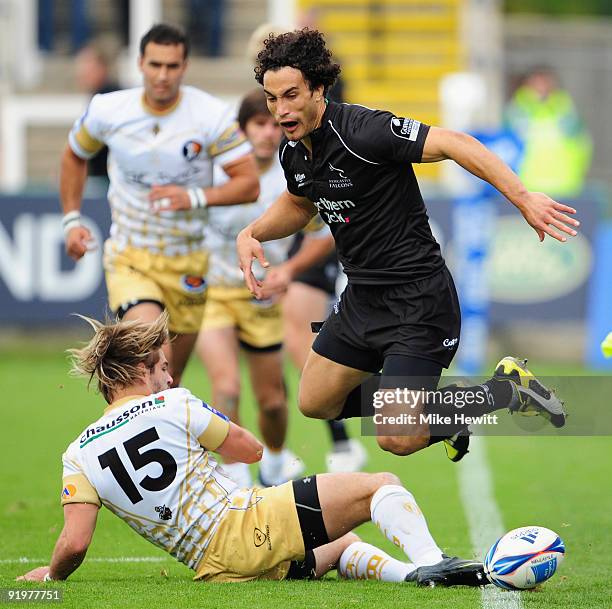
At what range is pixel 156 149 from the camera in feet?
25.6

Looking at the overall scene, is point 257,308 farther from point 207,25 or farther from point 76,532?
point 207,25

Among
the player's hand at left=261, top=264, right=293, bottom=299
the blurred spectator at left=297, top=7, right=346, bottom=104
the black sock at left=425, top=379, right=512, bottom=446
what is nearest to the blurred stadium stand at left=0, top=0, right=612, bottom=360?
the blurred spectator at left=297, top=7, right=346, bottom=104

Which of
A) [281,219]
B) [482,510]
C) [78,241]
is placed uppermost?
[281,219]

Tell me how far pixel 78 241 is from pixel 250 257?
188cm

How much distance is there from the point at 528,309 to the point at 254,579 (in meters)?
10.1

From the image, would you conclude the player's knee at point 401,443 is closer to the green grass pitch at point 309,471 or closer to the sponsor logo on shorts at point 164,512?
the green grass pitch at point 309,471

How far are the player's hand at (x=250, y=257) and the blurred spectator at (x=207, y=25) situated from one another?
13162mm

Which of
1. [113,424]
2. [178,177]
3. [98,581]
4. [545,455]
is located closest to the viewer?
[113,424]

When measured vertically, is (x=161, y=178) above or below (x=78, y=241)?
above

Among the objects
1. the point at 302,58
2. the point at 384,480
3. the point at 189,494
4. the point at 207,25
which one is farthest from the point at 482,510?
the point at 207,25

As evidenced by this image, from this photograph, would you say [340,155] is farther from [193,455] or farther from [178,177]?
[178,177]

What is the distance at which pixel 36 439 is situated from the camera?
35.6ft

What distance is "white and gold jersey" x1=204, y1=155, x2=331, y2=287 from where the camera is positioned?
8688 millimetres

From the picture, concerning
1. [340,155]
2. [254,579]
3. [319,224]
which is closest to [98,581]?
[254,579]
